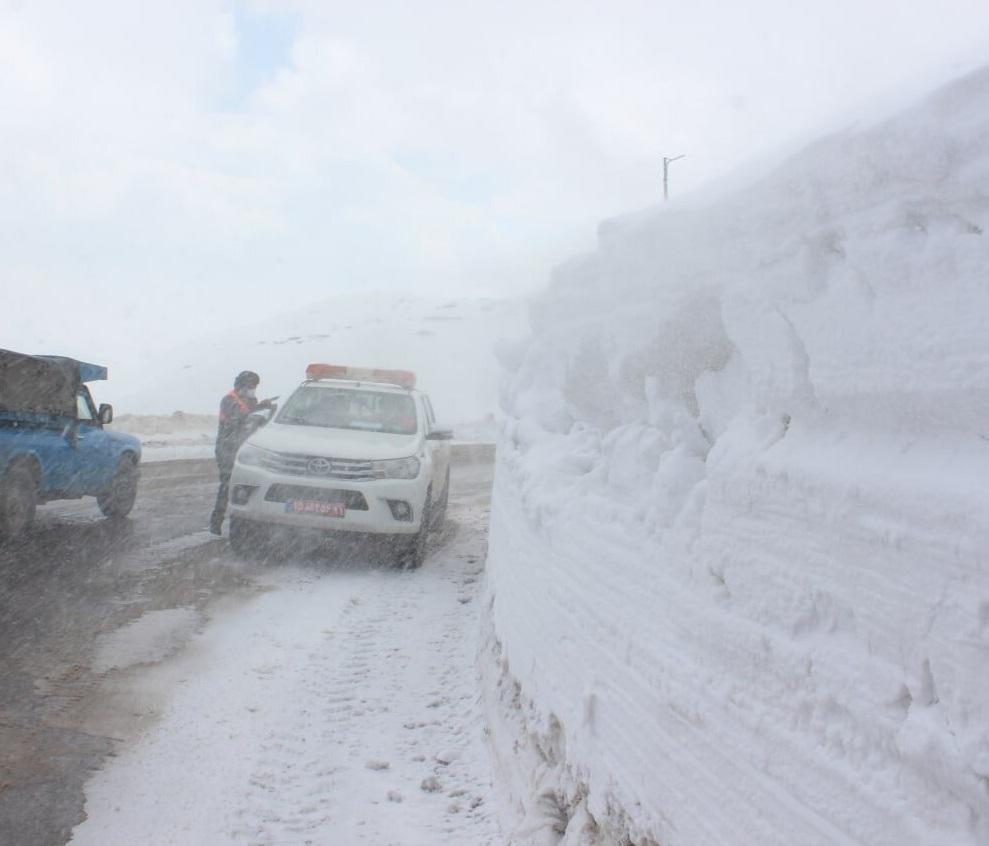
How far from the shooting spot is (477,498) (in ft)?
45.2

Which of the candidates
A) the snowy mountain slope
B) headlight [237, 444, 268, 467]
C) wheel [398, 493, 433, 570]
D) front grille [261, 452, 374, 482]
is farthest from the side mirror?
the snowy mountain slope

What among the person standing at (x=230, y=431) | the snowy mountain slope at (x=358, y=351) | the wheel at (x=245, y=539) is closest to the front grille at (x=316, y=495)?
the wheel at (x=245, y=539)

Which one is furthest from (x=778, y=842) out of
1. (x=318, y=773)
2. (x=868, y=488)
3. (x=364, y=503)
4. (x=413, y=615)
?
(x=364, y=503)

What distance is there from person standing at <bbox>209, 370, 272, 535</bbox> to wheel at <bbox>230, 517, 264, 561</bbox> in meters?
1.14

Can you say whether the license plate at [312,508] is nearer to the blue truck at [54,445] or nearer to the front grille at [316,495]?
the front grille at [316,495]

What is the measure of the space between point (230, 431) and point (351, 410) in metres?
1.27

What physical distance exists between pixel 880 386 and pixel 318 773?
2.75 m

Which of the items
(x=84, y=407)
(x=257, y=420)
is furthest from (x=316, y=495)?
(x=84, y=407)

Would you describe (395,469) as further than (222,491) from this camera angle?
No

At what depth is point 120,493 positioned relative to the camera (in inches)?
396

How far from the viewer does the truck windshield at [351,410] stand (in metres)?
8.39

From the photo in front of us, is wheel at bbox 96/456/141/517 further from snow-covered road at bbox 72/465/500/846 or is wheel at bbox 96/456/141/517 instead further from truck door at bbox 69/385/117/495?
snow-covered road at bbox 72/465/500/846

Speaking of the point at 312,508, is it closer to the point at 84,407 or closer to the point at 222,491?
the point at 222,491

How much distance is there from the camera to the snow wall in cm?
138
